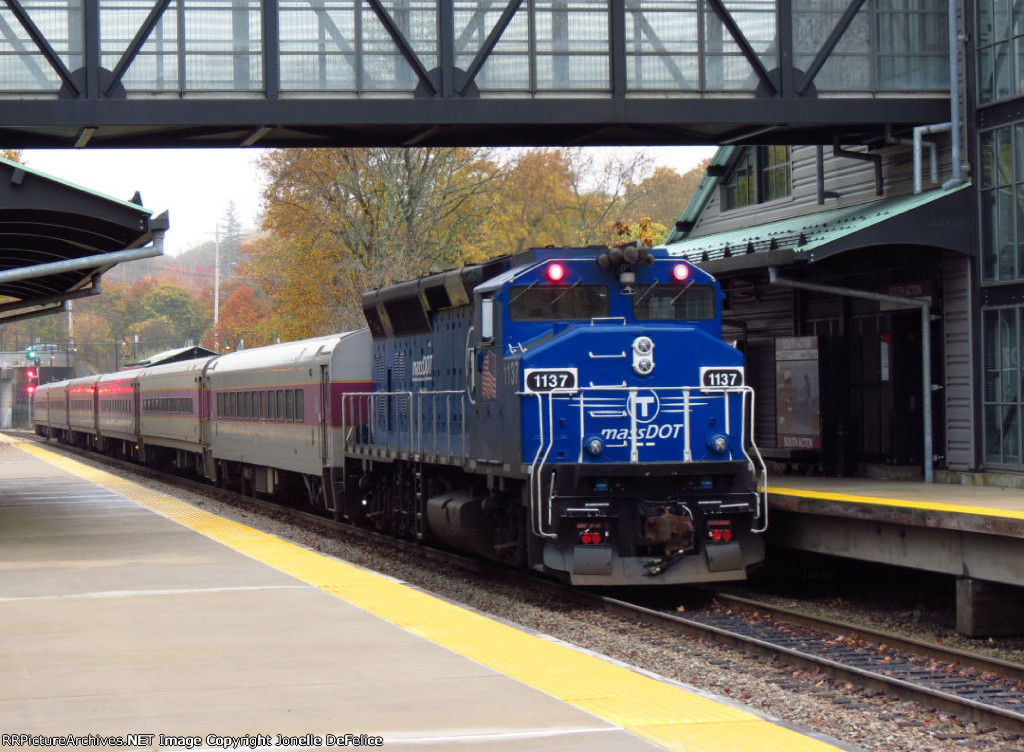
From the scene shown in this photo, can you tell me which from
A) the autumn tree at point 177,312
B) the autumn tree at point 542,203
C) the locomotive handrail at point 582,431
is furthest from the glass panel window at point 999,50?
the autumn tree at point 177,312

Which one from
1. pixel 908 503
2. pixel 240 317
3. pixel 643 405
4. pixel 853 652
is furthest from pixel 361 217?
pixel 240 317

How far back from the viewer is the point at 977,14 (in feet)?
59.8

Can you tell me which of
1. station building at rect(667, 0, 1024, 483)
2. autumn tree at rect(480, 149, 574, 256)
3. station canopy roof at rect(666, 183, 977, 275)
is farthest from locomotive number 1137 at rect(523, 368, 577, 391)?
autumn tree at rect(480, 149, 574, 256)

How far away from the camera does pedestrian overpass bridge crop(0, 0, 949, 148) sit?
17422 mm

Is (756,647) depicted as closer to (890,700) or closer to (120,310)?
(890,700)


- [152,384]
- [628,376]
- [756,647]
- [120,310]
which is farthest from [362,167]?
[120,310]

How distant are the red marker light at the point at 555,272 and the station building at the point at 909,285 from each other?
4.00 meters

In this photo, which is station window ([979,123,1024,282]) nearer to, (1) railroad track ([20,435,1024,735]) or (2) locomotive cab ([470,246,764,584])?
(2) locomotive cab ([470,246,764,584])

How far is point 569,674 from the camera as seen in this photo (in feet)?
26.7

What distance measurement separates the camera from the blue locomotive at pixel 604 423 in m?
13.2

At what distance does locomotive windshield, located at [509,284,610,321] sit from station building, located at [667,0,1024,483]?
363 centimetres

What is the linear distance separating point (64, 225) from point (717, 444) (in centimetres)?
964

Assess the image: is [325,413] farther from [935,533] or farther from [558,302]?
[935,533]

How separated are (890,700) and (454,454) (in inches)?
284
